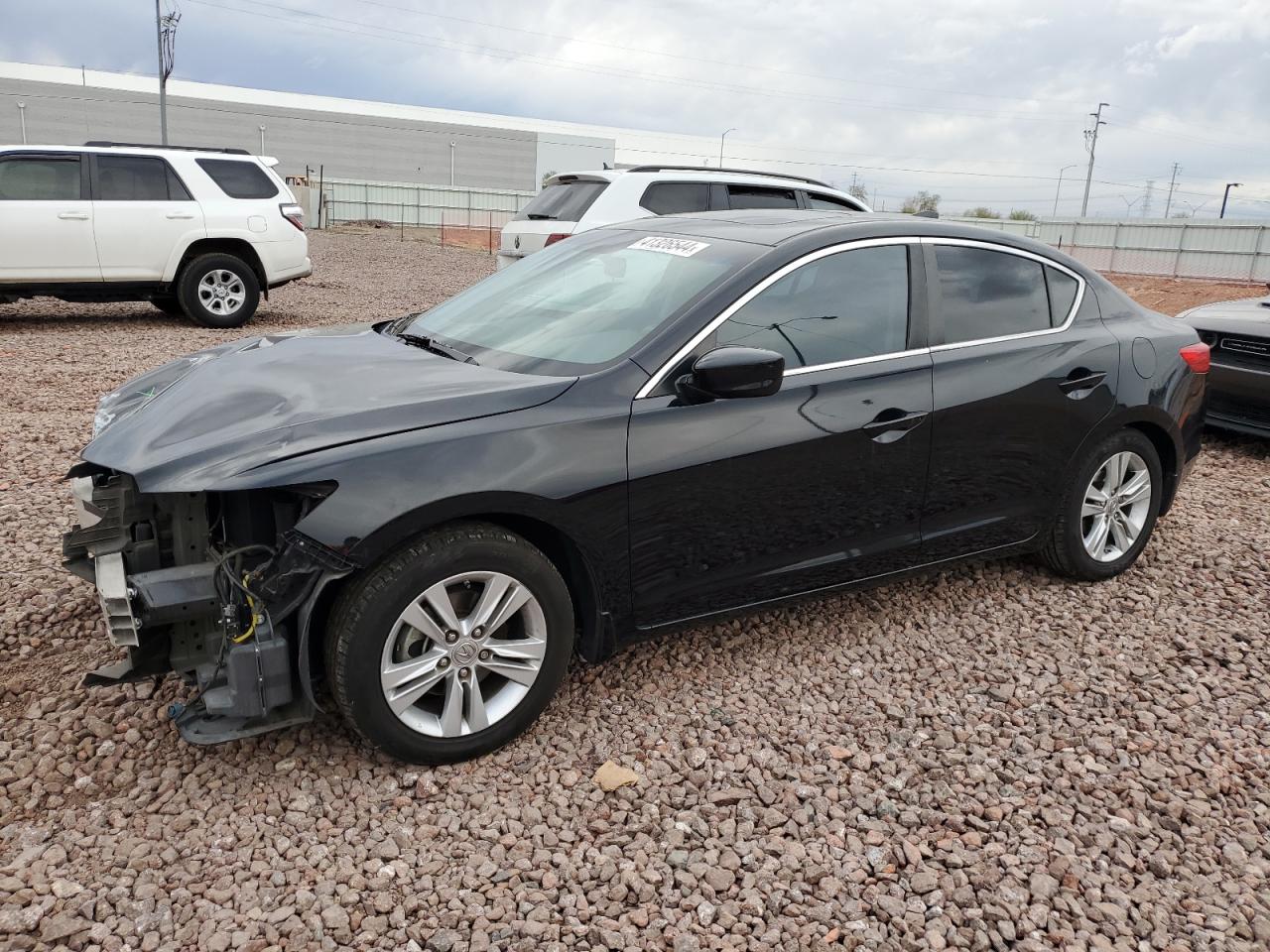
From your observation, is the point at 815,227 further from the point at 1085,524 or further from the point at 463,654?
the point at 463,654

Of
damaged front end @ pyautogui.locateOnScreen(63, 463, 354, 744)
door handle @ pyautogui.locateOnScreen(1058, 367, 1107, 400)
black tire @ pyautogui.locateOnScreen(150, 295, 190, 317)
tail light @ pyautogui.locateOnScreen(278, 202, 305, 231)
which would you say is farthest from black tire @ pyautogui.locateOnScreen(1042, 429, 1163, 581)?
black tire @ pyautogui.locateOnScreen(150, 295, 190, 317)

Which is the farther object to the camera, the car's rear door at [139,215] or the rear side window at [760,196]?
Answer: the car's rear door at [139,215]

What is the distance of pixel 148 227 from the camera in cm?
1052

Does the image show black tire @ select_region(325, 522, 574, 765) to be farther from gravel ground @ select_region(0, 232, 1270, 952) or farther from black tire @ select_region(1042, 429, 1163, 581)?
black tire @ select_region(1042, 429, 1163, 581)

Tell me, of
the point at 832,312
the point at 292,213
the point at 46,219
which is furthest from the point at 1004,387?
the point at 46,219

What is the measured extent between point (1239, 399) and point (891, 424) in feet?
15.5

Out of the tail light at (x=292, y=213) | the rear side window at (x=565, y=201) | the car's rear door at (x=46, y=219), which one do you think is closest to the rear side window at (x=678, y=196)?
the rear side window at (x=565, y=201)

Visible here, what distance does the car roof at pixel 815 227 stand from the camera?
376cm

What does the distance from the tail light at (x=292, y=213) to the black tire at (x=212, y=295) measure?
2.32ft

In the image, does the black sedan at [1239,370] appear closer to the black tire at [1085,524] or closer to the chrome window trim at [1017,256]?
the black tire at [1085,524]

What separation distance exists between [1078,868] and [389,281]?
16.4 m

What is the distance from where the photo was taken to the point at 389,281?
57.5 feet

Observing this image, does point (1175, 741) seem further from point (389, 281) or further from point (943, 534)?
point (389, 281)

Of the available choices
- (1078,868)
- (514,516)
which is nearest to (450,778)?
(514,516)
